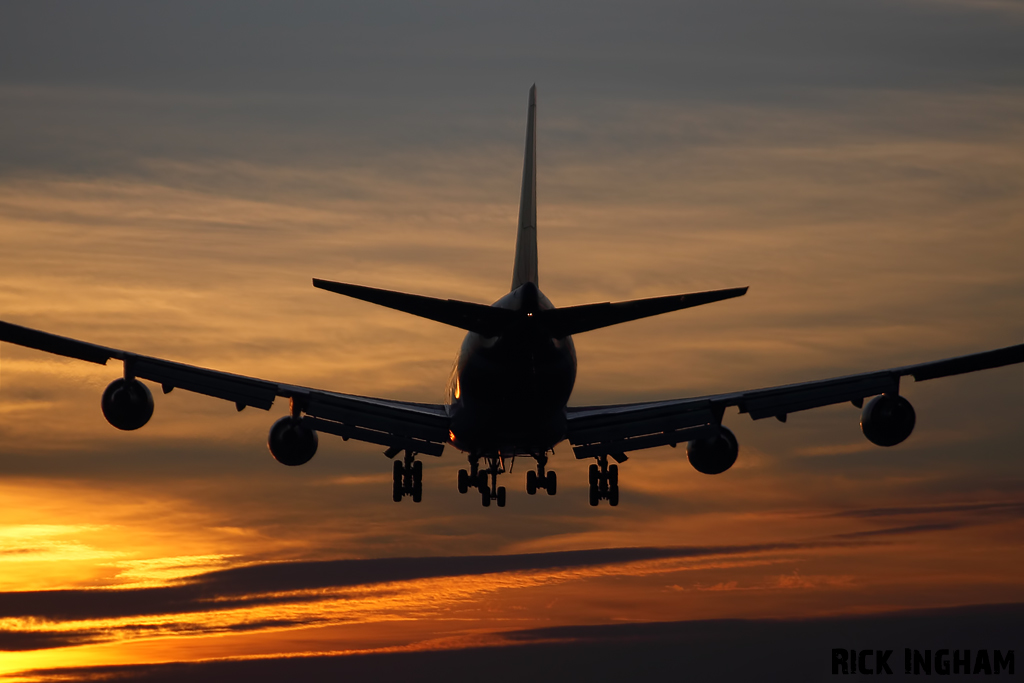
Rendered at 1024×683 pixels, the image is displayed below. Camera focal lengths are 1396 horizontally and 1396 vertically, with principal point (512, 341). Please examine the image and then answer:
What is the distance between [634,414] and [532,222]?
9.24 meters

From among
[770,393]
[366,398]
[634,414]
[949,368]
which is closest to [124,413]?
[366,398]

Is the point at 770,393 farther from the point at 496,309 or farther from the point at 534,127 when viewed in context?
the point at 534,127

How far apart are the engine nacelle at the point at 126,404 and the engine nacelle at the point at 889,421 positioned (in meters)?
23.5

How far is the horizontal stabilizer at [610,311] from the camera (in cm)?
3766

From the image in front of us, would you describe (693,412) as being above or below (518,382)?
above

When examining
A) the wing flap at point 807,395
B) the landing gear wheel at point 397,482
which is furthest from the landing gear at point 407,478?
the wing flap at point 807,395

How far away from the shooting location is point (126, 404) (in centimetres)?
4509

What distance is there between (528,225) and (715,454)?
1166 centimetres

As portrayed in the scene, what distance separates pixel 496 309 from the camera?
42000 millimetres

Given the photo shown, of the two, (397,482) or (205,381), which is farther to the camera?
(397,482)

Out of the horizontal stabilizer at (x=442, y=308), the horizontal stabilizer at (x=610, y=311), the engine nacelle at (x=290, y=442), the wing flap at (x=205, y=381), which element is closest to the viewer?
the horizontal stabilizer at (x=442, y=308)

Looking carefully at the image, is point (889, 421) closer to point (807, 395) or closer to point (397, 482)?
point (807, 395)

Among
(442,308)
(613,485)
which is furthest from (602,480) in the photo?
(442,308)

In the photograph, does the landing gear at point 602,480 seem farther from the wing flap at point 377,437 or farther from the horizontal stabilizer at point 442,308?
the horizontal stabilizer at point 442,308
